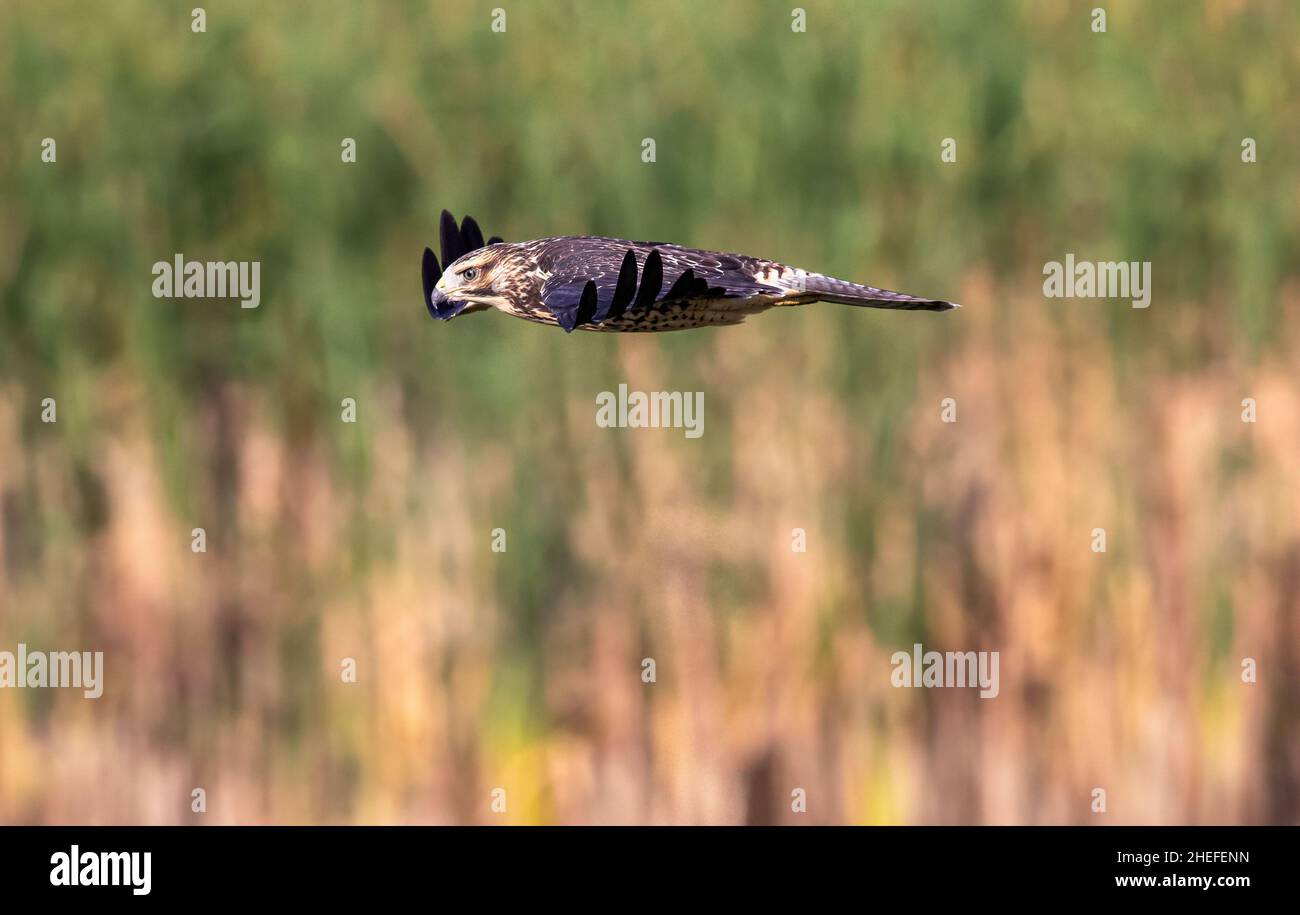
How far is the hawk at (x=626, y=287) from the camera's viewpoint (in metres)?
1.95

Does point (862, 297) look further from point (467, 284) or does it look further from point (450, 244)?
point (450, 244)

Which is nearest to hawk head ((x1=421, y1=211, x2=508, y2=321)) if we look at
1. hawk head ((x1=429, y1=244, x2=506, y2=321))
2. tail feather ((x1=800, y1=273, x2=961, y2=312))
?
hawk head ((x1=429, y1=244, x2=506, y2=321))

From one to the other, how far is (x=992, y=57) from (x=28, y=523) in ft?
7.63

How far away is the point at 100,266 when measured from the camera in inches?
140

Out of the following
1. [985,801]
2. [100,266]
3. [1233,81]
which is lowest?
[985,801]

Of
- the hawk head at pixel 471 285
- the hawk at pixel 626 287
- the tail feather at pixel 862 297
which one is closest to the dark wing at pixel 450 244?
the hawk head at pixel 471 285

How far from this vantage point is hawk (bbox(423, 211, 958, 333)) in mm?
1949

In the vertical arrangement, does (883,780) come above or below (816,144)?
below

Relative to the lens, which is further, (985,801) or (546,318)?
(985,801)

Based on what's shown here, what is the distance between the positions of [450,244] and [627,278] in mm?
882

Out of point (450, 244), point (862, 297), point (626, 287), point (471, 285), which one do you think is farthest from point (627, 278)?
point (450, 244)

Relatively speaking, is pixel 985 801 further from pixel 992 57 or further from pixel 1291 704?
pixel 992 57

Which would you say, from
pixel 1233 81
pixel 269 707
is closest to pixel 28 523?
pixel 269 707

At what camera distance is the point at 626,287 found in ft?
6.39
